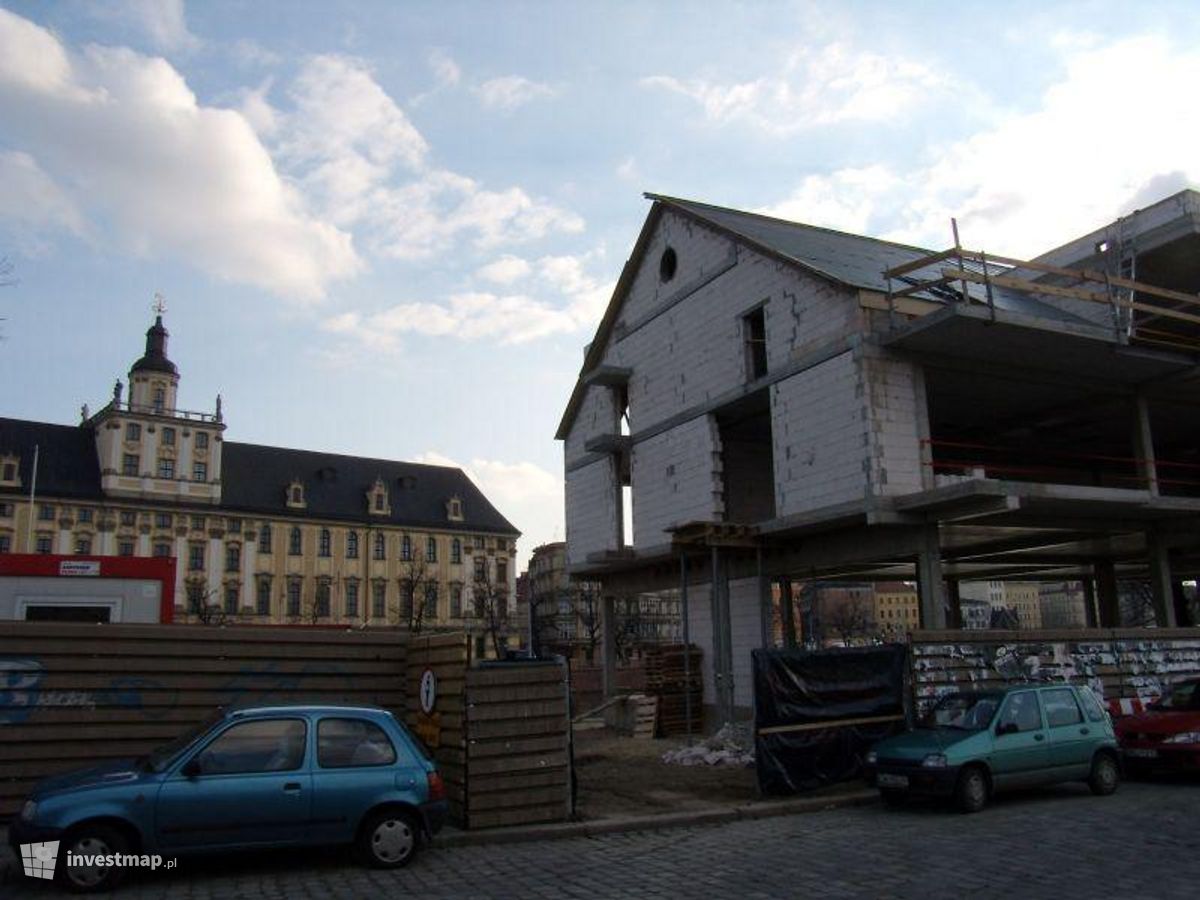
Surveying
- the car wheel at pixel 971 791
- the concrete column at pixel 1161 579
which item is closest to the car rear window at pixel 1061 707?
the car wheel at pixel 971 791

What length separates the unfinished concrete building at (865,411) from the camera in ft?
61.6

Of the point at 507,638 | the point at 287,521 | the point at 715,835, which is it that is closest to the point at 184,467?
the point at 287,521

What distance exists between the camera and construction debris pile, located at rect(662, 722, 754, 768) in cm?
1678

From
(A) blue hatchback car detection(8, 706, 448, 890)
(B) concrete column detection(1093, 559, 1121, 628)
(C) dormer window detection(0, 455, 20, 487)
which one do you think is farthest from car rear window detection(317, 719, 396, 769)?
(C) dormer window detection(0, 455, 20, 487)

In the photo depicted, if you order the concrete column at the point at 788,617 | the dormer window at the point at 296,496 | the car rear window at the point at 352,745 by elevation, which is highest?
the dormer window at the point at 296,496

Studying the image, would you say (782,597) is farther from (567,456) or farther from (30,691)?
(30,691)

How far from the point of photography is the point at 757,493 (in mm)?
26156

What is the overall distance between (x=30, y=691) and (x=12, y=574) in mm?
6410

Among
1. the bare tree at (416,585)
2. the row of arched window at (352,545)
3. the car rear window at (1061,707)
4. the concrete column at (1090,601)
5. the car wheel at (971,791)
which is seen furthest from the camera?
the bare tree at (416,585)

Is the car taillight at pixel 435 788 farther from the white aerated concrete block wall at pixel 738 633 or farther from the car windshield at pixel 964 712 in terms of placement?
the white aerated concrete block wall at pixel 738 633

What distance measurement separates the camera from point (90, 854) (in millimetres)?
7680

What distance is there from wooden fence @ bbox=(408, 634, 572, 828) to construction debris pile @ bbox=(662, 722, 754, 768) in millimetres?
6121

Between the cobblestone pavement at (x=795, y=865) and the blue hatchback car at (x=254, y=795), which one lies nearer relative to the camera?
the blue hatchback car at (x=254, y=795)

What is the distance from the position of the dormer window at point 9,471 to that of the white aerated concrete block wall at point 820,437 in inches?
2674
